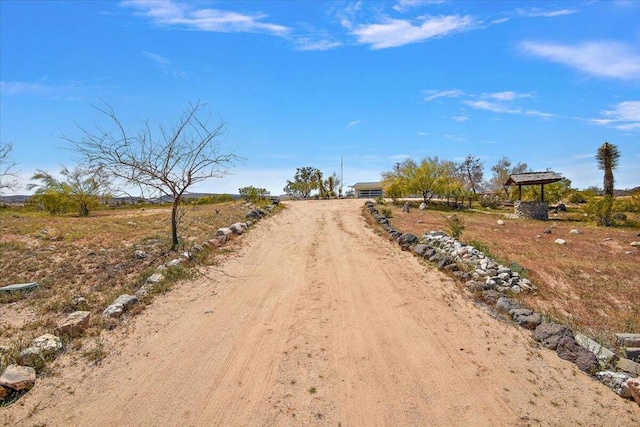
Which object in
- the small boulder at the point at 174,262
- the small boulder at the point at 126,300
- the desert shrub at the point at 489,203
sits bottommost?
the small boulder at the point at 126,300

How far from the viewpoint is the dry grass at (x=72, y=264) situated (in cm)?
673

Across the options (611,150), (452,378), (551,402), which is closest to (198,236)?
(452,378)

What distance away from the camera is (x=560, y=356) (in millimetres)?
5500

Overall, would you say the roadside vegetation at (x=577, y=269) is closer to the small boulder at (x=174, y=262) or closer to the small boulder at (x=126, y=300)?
the small boulder at (x=126, y=300)

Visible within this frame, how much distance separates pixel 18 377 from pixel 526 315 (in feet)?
24.8

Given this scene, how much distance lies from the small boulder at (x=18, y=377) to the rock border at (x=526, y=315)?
7.13 meters

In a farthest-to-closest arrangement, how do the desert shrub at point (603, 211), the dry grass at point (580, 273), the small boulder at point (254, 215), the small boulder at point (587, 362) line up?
the desert shrub at point (603, 211) < the small boulder at point (254, 215) < the dry grass at point (580, 273) < the small boulder at point (587, 362)

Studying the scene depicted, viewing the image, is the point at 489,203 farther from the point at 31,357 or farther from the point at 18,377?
the point at 18,377

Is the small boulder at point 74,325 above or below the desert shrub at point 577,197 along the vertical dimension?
below

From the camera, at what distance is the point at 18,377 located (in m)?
4.51

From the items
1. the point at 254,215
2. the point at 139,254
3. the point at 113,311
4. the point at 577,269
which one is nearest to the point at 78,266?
the point at 139,254

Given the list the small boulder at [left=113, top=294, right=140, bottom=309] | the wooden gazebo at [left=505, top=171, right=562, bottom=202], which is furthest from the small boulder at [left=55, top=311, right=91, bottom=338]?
the wooden gazebo at [left=505, top=171, right=562, bottom=202]

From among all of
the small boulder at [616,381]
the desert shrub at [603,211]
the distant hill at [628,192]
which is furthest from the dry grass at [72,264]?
the distant hill at [628,192]

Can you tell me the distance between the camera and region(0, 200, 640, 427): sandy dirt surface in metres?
4.18
